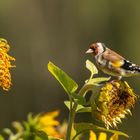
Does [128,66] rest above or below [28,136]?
above

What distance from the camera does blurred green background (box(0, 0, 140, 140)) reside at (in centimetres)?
1130

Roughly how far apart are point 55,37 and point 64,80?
1164cm

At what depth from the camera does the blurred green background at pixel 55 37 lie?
11.3 meters

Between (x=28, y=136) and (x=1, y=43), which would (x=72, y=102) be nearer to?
(x=1, y=43)

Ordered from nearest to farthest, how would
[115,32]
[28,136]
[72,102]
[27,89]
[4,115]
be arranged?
[72,102] < [28,136] < [4,115] < [27,89] < [115,32]

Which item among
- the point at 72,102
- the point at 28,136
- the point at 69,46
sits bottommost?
the point at 69,46

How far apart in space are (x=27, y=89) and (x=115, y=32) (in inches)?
93.4

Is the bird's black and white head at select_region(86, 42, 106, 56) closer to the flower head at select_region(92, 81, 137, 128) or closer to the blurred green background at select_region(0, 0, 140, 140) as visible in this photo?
the flower head at select_region(92, 81, 137, 128)

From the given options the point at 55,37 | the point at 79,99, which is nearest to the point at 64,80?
the point at 79,99

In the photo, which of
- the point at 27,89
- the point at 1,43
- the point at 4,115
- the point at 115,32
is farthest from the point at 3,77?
the point at 115,32

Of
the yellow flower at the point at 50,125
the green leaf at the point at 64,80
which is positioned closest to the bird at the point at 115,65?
the green leaf at the point at 64,80

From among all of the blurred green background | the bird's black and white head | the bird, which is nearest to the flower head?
the bird

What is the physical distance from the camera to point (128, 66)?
1.92 metres

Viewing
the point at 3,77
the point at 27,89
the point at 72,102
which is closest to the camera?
the point at 72,102
